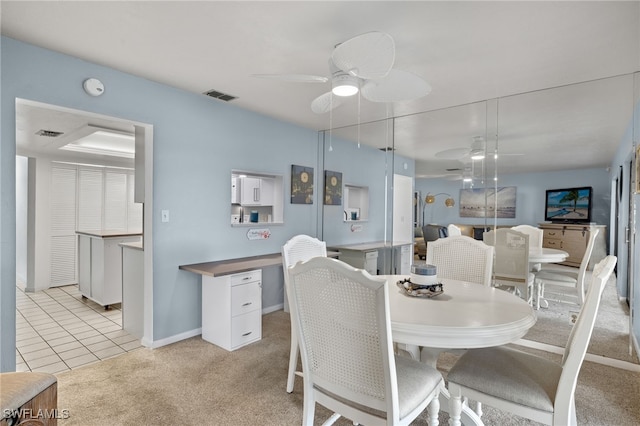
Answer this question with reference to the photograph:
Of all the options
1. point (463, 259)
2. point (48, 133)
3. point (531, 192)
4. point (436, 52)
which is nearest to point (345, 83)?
point (436, 52)

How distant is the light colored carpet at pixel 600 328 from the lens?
8.98ft

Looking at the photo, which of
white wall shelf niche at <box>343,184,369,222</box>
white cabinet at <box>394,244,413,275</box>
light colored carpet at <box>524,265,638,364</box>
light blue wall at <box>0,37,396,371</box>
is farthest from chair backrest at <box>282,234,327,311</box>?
white wall shelf niche at <box>343,184,369,222</box>

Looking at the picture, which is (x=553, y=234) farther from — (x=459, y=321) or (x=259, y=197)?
(x=259, y=197)

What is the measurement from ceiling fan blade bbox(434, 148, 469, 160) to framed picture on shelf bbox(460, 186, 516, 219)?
0.39 m

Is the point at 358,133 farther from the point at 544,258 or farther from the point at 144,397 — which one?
the point at 144,397

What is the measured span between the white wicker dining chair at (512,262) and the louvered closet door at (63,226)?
20.6 ft

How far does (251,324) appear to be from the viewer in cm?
312

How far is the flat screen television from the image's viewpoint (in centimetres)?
295

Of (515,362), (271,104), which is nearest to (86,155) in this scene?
(271,104)

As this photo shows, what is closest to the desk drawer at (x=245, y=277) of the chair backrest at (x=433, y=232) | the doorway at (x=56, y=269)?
the doorway at (x=56, y=269)

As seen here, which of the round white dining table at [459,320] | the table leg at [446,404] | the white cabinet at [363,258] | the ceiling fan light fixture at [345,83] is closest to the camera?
the round white dining table at [459,320]

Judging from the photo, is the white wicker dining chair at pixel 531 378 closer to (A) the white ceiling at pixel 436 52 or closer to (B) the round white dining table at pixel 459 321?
(B) the round white dining table at pixel 459 321

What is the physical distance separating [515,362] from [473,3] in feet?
6.25

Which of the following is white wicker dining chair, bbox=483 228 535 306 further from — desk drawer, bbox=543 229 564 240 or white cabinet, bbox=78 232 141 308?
white cabinet, bbox=78 232 141 308
